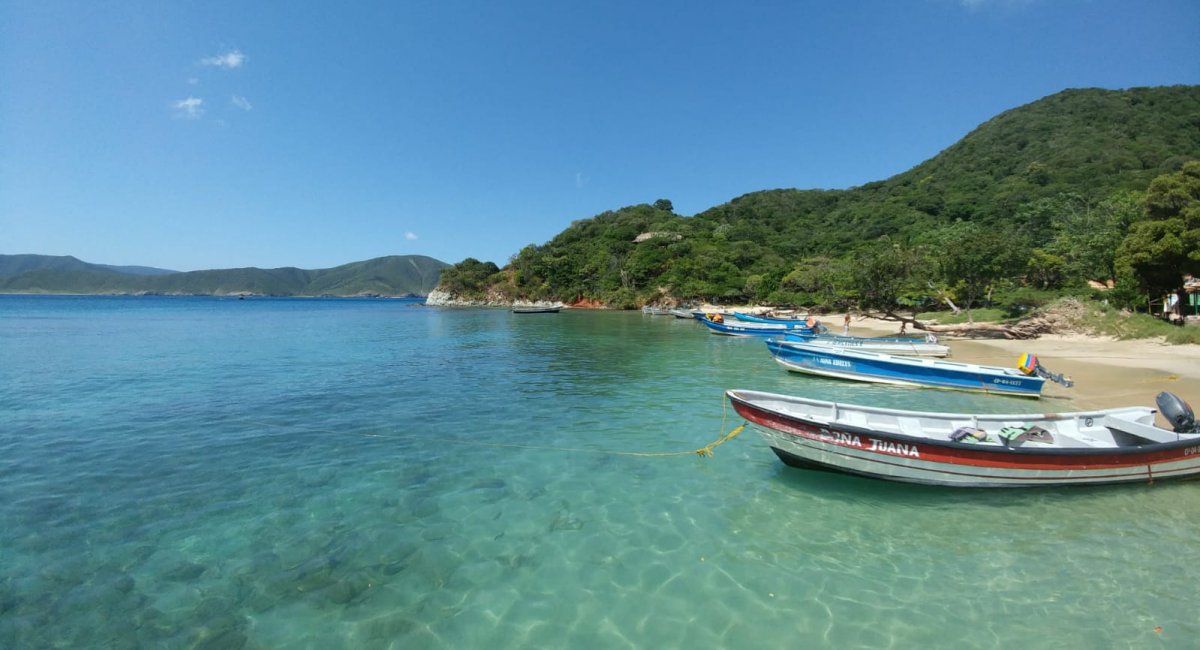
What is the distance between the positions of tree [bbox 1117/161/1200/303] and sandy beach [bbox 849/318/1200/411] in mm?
3981

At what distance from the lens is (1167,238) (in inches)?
942

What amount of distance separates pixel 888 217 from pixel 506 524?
115 meters

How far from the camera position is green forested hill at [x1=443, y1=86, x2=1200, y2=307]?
75.2 m

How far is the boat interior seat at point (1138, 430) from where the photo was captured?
325 inches

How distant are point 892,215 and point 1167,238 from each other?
284 feet

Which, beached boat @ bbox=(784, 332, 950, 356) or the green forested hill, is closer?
beached boat @ bbox=(784, 332, 950, 356)

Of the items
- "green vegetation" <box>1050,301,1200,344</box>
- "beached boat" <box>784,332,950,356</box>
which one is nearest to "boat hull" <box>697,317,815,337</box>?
"beached boat" <box>784,332,950,356</box>

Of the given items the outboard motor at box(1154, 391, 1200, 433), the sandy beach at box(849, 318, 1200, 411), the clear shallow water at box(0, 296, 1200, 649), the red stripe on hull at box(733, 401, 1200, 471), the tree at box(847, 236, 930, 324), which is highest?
the tree at box(847, 236, 930, 324)

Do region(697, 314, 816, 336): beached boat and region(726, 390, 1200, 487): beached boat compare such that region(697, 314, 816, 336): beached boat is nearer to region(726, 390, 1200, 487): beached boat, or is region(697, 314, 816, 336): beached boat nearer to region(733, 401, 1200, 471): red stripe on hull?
region(726, 390, 1200, 487): beached boat

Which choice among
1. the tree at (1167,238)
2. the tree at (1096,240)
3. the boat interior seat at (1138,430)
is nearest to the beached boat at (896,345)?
the tree at (1167,238)

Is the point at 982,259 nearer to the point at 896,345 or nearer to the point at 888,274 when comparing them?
the point at 888,274

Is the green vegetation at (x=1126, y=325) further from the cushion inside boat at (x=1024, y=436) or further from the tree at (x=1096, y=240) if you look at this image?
the cushion inside boat at (x=1024, y=436)

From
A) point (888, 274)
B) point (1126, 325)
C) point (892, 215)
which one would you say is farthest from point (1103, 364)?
point (892, 215)

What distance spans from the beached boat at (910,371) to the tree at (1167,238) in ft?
47.3
